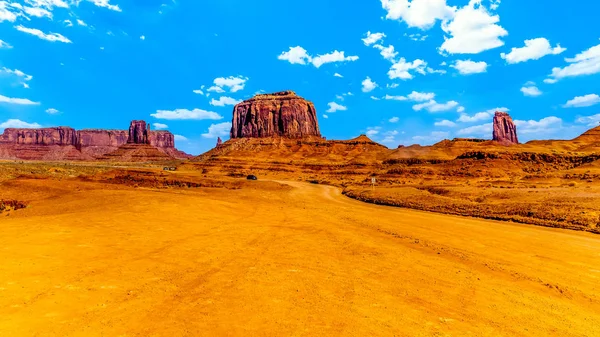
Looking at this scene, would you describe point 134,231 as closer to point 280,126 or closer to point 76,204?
point 76,204

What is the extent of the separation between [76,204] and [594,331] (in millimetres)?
26924

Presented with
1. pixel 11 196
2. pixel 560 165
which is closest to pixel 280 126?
pixel 560 165

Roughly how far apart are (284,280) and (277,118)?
174763 millimetres

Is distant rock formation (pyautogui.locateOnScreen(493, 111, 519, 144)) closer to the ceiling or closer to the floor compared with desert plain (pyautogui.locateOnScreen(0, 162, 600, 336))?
closer to the ceiling

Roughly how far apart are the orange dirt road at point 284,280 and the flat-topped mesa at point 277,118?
159 meters

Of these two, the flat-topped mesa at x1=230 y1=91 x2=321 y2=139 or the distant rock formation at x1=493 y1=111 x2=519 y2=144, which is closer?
the distant rock formation at x1=493 y1=111 x2=519 y2=144

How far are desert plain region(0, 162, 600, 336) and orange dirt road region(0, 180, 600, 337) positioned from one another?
0.05 meters

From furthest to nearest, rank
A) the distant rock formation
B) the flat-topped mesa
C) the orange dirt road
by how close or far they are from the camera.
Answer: the flat-topped mesa, the distant rock formation, the orange dirt road

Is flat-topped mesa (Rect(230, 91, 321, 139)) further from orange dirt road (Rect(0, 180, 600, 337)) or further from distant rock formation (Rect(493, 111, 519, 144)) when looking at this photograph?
orange dirt road (Rect(0, 180, 600, 337))

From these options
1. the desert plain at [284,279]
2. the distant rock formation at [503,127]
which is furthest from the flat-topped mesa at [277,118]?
the desert plain at [284,279]

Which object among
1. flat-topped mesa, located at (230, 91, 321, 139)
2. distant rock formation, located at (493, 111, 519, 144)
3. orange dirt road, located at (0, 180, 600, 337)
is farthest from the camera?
flat-topped mesa, located at (230, 91, 321, 139)

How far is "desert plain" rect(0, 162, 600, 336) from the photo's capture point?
700 centimetres

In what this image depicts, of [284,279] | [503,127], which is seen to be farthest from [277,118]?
[284,279]

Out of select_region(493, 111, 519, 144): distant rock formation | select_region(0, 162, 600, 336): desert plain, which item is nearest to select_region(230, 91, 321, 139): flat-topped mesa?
select_region(493, 111, 519, 144): distant rock formation
